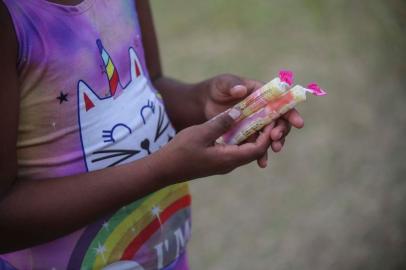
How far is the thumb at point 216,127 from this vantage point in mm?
1327

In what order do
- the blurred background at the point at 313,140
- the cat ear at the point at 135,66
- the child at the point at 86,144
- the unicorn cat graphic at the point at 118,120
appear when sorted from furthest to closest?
1. the blurred background at the point at 313,140
2. the cat ear at the point at 135,66
3. the unicorn cat graphic at the point at 118,120
4. the child at the point at 86,144

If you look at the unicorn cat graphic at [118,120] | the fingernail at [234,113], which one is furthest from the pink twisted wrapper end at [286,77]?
the unicorn cat graphic at [118,120]

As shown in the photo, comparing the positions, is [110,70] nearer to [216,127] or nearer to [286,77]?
[216,127]

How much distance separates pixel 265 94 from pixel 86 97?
0.38m

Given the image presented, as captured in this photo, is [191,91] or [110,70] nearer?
[110,70]

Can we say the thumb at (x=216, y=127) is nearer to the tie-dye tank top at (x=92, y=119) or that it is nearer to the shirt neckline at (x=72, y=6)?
the tie-dye tank top at (x=92, y=119)

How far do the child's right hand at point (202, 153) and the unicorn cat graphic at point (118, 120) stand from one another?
0.12 meters

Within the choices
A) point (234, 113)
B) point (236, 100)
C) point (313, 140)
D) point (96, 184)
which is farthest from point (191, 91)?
point (313, 140)

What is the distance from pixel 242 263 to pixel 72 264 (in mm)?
1636

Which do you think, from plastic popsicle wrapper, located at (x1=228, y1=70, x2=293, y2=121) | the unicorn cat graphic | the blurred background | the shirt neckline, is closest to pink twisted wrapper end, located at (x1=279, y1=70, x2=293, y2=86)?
plastic popsicle wrapper, located at (x1=228, y1=70, x2=293, y2=121)

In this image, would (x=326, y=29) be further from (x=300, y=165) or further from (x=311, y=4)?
(x=300, y=165)

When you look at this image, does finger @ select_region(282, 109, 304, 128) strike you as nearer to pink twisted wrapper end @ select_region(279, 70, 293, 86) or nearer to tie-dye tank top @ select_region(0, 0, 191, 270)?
pink twisted wrapper end @ select_region(279, 70, 293, 86)

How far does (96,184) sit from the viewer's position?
1337 mm

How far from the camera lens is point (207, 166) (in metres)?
1.35
